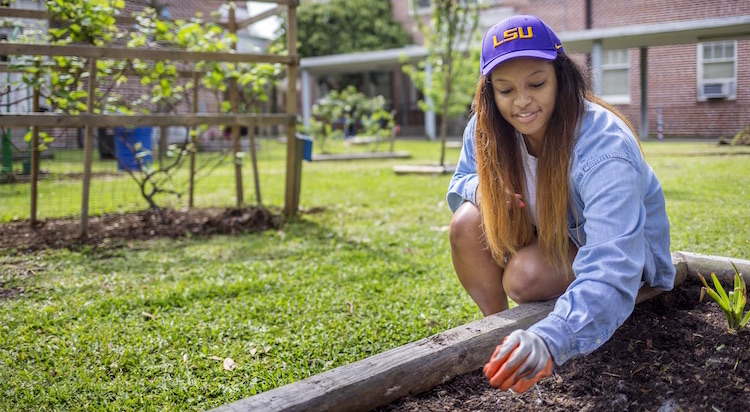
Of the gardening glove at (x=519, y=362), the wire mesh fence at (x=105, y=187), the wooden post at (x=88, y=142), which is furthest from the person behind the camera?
the wire mesh fence at (x=105, y=187)

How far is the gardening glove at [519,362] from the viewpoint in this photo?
1.25m

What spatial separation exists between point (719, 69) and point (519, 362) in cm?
415

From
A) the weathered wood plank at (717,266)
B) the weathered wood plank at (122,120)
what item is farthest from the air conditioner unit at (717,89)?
the weathered wood plank at (122,120)

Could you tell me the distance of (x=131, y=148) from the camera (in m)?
5.19

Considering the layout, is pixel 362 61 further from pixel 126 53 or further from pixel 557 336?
pixel 557 336

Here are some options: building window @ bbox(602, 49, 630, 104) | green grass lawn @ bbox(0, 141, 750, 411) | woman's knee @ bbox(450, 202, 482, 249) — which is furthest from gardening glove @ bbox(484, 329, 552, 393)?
building window @ bbox(602, 49, 630, 104)

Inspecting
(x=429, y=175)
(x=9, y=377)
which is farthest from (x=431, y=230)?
(x=429, y=175)

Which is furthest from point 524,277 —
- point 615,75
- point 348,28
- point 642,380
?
point 348,28

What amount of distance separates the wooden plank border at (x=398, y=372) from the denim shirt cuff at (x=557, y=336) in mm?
389

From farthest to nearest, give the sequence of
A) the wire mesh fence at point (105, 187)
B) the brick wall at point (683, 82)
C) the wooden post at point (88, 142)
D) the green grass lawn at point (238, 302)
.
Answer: the wire mesh fence at point (105, 187)
the wooden post at point (88, 142)
the brick wall at point (683, 82)
the green grass lawn at point (238, 302)

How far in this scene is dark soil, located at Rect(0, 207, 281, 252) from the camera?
4.53 meters

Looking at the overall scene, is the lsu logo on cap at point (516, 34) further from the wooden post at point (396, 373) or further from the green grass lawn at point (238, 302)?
the green grass lawn at point (238, 302)

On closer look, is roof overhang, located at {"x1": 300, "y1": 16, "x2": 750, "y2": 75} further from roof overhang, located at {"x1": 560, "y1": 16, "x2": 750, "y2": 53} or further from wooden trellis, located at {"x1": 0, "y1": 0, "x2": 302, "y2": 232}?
wooden trellis, located at {"x1": 0, "y1": 0, "x2": 302, "y2": 232}

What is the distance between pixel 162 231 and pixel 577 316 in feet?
13.6
